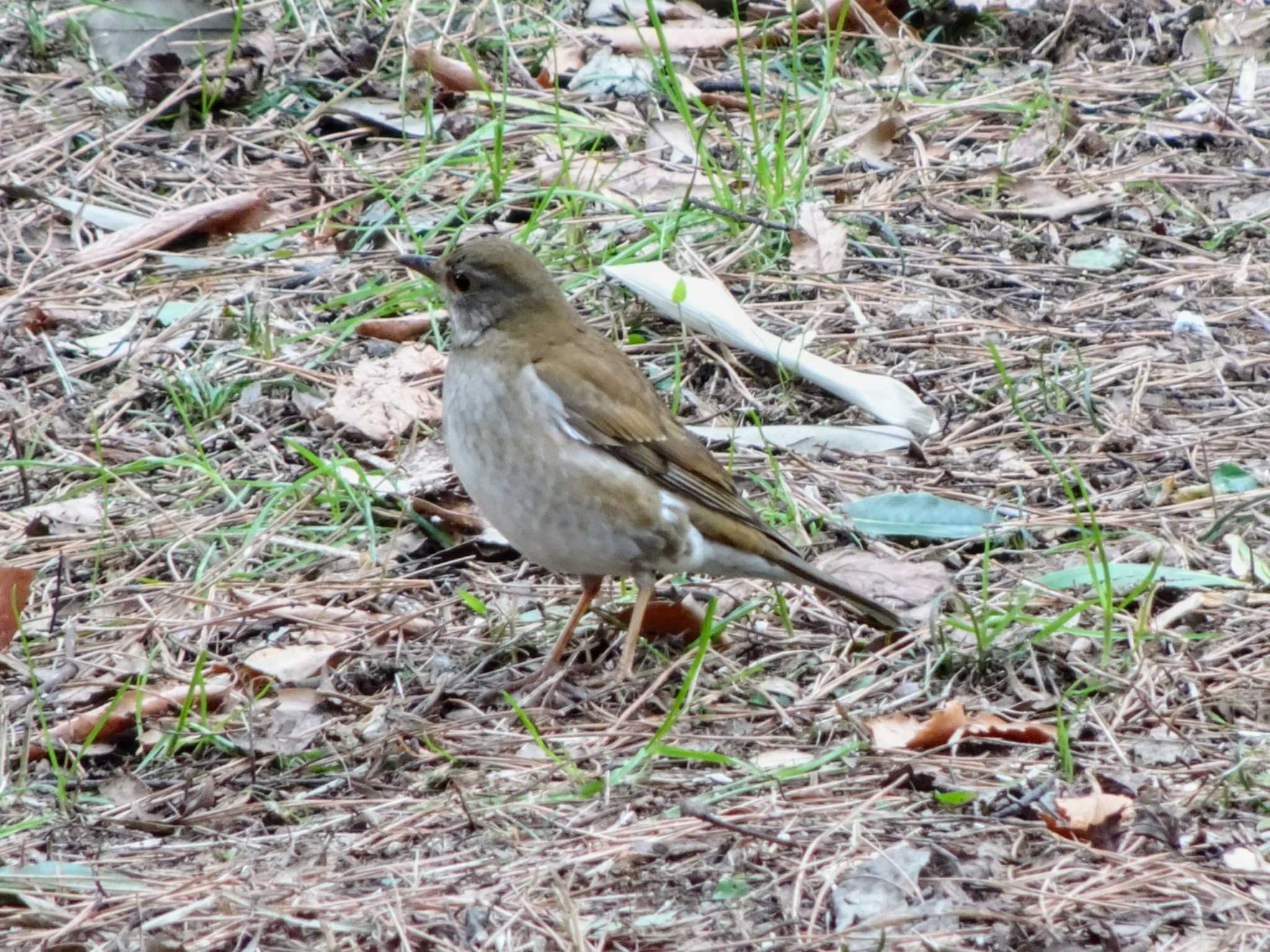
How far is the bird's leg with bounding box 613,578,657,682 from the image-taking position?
4.75 metres

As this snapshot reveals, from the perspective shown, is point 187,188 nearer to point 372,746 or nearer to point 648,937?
point 372,746

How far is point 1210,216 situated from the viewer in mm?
7102

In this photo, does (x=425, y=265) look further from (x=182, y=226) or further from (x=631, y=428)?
(x=182, y=226)

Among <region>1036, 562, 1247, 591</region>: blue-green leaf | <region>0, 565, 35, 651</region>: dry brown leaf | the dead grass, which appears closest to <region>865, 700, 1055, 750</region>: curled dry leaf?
the dead grass

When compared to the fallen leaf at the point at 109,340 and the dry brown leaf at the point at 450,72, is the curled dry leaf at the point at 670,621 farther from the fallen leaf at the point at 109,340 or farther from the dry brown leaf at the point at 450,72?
the dry brown leaf at the point at 450,72

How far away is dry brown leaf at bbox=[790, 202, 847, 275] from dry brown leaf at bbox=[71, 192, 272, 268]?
7.77 feet

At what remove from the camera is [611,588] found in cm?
569

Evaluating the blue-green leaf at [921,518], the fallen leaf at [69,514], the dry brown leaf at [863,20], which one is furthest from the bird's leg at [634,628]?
the dry brown leaf at [863,20]

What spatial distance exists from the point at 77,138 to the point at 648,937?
5.91 metres

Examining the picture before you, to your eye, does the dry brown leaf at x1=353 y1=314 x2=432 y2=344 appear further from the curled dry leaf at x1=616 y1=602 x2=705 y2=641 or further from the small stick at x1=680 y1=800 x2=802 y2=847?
the small stick at x1=680 y1=800 x2=802 y2=847

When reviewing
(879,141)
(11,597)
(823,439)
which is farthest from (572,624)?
(879,141)

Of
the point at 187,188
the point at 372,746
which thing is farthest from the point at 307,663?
the point at 187,188

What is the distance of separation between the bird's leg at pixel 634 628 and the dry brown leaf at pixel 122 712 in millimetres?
1094

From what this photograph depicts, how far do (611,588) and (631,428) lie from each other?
0.84m
